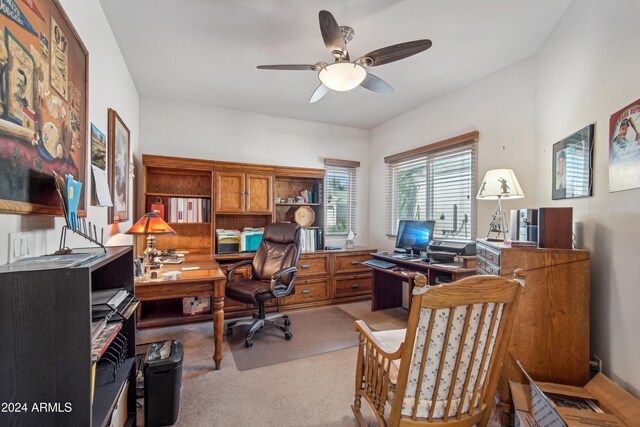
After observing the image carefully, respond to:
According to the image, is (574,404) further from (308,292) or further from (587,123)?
(308,292)

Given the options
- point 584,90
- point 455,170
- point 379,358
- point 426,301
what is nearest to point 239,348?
point 379,358

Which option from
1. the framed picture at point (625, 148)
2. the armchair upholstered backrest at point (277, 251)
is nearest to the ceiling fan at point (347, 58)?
the framed picture at point (625, 148)

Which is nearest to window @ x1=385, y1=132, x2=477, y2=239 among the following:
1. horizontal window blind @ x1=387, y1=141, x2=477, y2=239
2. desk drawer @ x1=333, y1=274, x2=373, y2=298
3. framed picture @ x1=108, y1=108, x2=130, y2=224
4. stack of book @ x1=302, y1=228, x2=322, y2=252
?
horizontal window blind @ x1=387, y1=141, x2=477, y2=239

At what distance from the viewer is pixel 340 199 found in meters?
4.48

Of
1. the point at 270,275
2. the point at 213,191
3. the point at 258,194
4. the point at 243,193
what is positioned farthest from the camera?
the point at 258,194

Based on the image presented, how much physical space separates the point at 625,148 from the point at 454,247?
156 cm

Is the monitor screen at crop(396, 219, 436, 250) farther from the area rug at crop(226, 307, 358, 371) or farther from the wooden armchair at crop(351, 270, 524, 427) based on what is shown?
the wooden armchair at crop(351, 270, 524, 427)

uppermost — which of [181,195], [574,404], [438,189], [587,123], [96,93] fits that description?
[96,93]

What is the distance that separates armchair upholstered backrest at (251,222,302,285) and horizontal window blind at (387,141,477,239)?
1673mm

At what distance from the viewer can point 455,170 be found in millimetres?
3238

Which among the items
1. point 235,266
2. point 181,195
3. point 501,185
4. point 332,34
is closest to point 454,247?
point 501,185

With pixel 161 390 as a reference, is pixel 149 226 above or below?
above

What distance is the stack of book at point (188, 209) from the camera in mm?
3291

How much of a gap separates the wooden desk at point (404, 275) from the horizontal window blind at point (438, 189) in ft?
1.89
